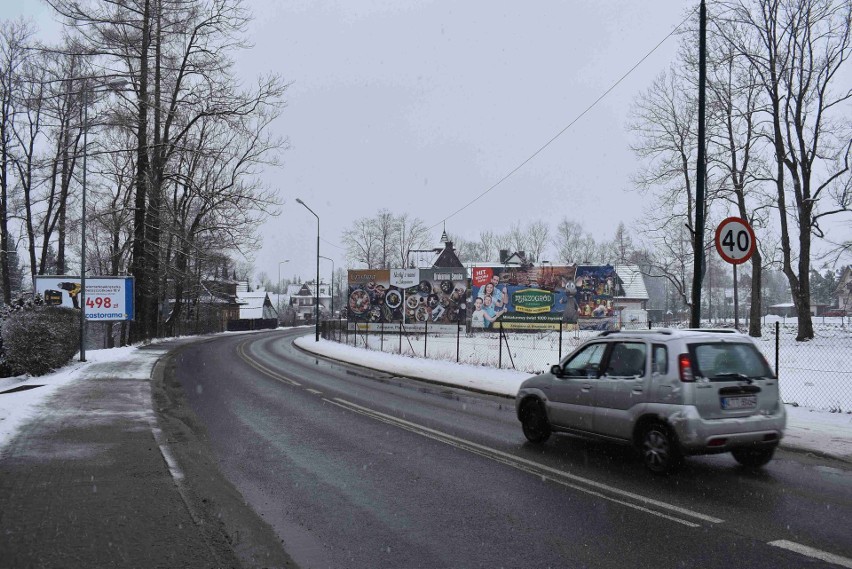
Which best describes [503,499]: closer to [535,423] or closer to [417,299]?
[535,423]

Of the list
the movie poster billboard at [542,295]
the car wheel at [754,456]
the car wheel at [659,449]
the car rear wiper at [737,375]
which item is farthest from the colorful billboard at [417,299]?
→ the car rear wiper at [737,375]

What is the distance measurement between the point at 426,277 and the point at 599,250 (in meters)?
68.8

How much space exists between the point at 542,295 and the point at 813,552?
4185cm

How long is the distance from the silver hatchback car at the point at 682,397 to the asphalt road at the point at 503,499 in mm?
378

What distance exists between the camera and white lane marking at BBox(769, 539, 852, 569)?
4.49 m

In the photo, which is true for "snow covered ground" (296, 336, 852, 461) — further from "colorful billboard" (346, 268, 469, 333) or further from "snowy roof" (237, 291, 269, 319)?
"snowy roof" (237, 291, 269, 319)

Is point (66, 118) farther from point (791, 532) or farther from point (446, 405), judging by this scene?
point (791, 532)

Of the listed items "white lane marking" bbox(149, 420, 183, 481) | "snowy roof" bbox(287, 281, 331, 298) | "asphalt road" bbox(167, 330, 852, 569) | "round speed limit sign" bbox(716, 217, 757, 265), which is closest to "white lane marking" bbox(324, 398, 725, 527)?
"asphalt road" bbox(167, 330, 852, 569)

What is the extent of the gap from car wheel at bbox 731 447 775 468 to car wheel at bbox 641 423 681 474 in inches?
41.5

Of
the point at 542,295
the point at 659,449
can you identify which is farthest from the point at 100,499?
the point at 542,295

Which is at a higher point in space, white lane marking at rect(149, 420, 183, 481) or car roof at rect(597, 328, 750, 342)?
car roof at rect(597, 328, 750, 342)

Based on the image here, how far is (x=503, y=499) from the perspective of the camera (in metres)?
6.12

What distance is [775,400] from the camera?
725 cm

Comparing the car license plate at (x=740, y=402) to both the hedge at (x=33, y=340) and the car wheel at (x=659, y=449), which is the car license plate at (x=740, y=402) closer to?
the car wheel at (x=659, y=449)
